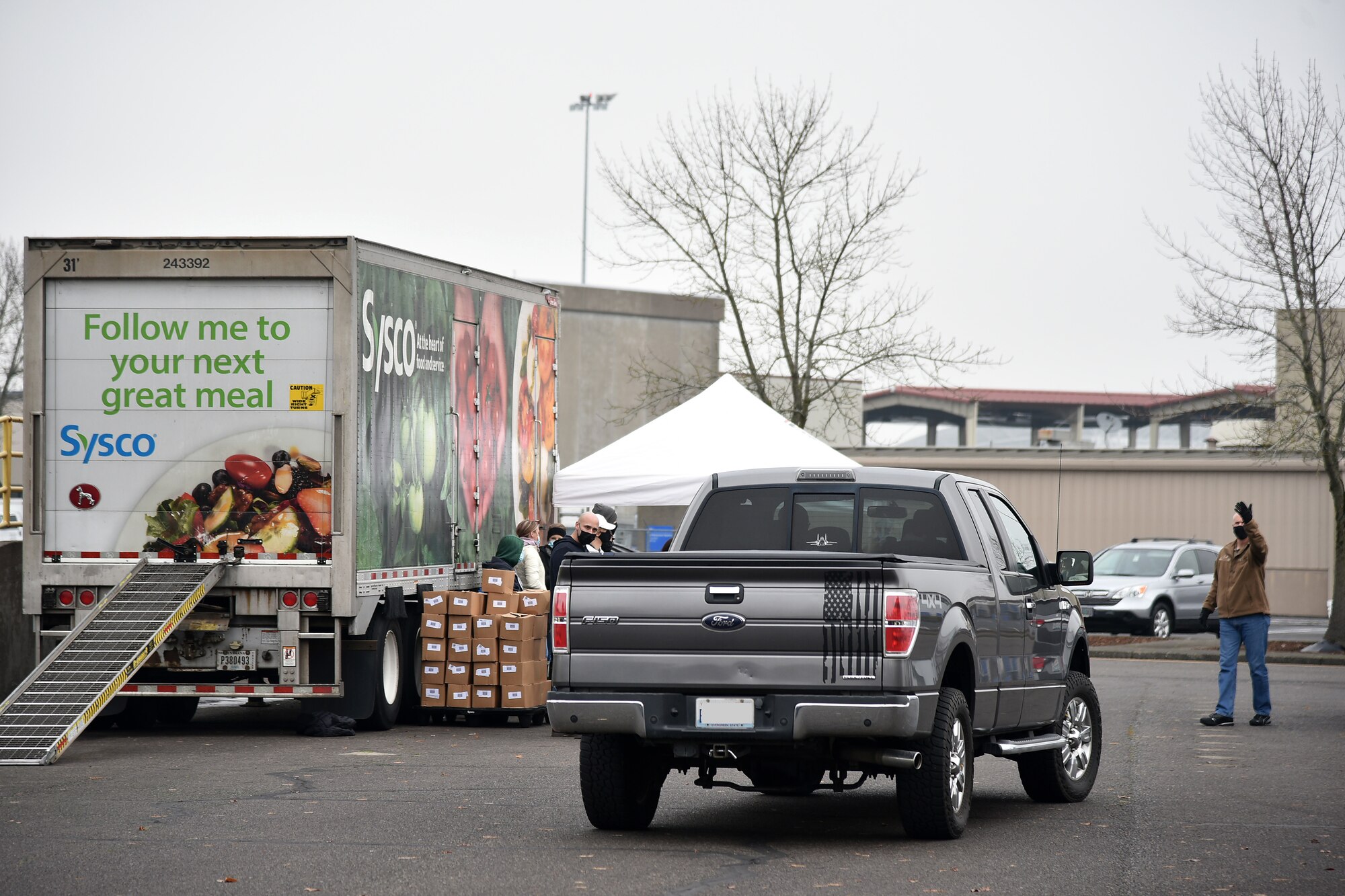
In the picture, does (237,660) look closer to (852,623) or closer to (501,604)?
(501,604)

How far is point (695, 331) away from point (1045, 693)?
3100 cm

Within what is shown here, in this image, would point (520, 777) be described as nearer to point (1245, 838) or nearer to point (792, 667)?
point (792, 667)

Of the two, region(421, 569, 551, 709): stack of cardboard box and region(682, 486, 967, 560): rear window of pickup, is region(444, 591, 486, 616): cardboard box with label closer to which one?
region(421, 569, 551, 709): stack of cardboard box

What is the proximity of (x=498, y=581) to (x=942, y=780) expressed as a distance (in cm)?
751

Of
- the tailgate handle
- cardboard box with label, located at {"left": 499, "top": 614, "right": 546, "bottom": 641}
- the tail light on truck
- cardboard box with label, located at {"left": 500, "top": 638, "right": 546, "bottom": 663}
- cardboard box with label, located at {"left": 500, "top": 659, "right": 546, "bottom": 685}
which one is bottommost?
cardboard box with label, located at {"left": 500, "top": 659, "right": 546, "bottom": 685}

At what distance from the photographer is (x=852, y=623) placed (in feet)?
26.6

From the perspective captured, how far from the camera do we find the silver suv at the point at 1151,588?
29672mm

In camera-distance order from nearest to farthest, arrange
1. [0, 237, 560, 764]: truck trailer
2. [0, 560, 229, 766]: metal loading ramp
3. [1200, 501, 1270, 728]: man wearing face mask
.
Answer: [0, 560, 229, 766]: metal loading ramp
[0, 237, 560, 764]: truck trailer
[1200, 501, 1270, 728]: man wearing face mask

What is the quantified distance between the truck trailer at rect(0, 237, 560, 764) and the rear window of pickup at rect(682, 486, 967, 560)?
195 inches

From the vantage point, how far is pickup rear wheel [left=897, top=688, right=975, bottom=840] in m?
8.45

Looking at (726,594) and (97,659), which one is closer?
(726,594)

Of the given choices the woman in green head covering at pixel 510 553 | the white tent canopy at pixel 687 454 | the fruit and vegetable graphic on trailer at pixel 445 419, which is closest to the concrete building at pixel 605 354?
the white tent canopy at pixel 687 454

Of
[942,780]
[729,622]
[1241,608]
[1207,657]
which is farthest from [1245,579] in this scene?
[1207,657]

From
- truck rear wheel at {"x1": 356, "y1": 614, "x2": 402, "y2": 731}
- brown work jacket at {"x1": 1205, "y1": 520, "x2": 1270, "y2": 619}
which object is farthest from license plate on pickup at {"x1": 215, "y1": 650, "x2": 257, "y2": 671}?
brown work jacket at {"x1": 1205, "y1": 520, "x2": 1270, "y2": 619}
